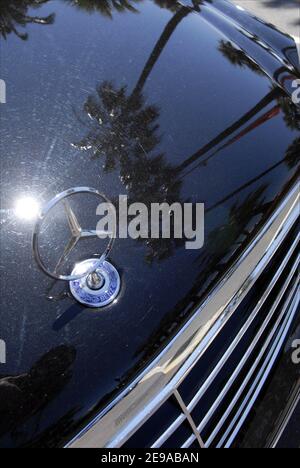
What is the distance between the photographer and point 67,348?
58.1 inches

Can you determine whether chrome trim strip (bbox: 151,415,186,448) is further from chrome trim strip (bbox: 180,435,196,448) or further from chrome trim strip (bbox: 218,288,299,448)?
chrome trim strip (bbox: 218,288,299,448)

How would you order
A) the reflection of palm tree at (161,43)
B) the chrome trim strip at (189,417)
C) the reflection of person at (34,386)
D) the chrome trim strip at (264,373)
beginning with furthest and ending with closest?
1. the reflection of palm tree at (161,43)
2. the chrome trim strip at (264,373)
3. the chrome trim strip at (189,417)
4. the reflection of person at (34,386)

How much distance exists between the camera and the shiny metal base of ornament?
1544 millimetres

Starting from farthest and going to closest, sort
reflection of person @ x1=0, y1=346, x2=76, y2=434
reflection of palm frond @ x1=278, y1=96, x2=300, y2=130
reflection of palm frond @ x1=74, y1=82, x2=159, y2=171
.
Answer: reflection of palm frond @ x1=278, y1=96, x2=300, y2=130
reflection of palm frond @ x1=74, y1=82, x2=159, y2=171
reflection of person @ x1=0, y1=346, x2=76, y2=434

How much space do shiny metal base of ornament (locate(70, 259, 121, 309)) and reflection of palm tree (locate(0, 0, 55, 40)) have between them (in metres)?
0.98

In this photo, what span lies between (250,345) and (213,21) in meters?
1.44

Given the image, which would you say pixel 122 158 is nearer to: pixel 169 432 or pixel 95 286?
pixel 95 286

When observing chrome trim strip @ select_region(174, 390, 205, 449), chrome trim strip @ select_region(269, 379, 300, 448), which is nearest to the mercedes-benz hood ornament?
chrome trim strip @ select_region(174, 390, 205, 449)

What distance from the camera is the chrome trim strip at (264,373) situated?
1.66 meters

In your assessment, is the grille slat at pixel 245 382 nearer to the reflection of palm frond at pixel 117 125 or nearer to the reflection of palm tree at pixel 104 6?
the reflection of palm frond at pixel 117 125

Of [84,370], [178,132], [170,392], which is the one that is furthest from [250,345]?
[178,132]

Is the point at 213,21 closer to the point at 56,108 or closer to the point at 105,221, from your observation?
the point at 56,108

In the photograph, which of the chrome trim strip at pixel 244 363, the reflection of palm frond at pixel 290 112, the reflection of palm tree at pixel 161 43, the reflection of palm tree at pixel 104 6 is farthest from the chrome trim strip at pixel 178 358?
the reflection of palm tree at pixel 104 6

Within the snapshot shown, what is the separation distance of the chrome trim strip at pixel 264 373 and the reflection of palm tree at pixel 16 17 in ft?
4.39
